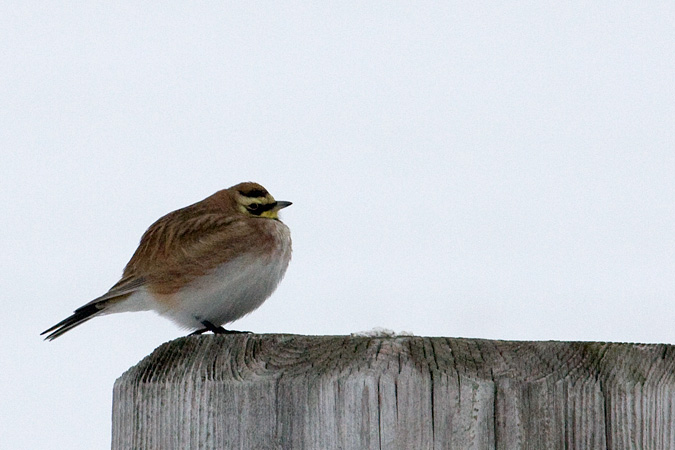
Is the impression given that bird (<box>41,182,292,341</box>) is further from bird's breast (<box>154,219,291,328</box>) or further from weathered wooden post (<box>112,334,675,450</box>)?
weathered wooden post (<box>112,334,675,450</box>)

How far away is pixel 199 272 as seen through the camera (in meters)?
6.88

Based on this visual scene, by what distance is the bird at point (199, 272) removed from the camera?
22.3 ft

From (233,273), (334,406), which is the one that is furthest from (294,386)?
(233,273)

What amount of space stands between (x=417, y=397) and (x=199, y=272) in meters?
4.10

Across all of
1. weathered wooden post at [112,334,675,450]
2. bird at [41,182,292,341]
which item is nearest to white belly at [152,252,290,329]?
bird at [41,182,292,341]

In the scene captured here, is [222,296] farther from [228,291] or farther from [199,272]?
[199,272]

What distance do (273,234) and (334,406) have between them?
4442 millimetres

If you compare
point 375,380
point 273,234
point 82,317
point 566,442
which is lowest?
point 566,442

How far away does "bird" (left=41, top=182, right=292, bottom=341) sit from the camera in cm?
680

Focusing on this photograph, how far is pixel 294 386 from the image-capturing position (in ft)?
10.2

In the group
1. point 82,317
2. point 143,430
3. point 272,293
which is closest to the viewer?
point 143,430

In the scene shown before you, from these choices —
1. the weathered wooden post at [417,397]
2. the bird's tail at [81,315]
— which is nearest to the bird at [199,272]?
A: the bird's tail at [81,315]

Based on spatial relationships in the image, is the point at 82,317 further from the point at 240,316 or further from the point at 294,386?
the point at 294,386

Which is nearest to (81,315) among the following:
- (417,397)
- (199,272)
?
(199,272)
